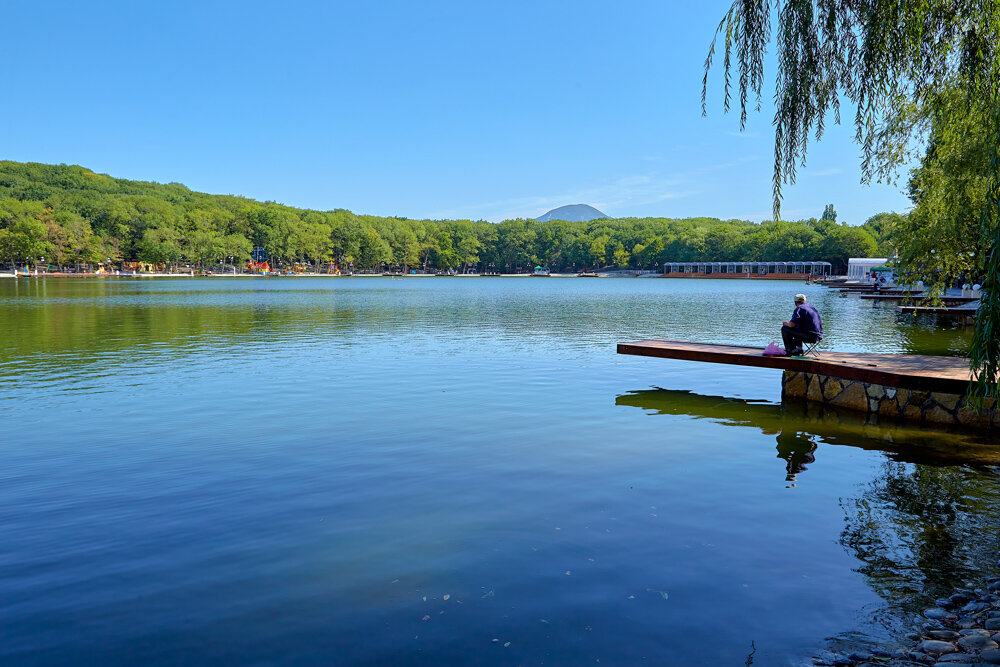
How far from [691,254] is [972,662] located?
167m

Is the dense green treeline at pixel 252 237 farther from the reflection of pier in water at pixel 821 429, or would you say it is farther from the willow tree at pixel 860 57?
the willow tree at pixel 860 57

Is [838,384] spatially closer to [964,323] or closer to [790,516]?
[790,516]

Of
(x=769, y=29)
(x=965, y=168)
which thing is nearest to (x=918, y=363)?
(x=965, y=168)

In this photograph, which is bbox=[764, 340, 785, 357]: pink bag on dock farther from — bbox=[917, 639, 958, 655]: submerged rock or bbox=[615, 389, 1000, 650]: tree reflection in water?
bbox=[917, 639, 958, 655]: submerged rock

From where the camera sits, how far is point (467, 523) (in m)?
6.67

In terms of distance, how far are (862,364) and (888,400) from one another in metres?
0.82

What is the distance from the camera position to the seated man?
1298 centimetres

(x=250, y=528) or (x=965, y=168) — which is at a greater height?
(x=965, y=168)

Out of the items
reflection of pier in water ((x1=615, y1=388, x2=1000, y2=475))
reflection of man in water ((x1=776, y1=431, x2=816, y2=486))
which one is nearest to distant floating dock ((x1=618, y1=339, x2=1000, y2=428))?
reflection of pier in water ((x1=615, y1=388, x2=1000, y2=475))

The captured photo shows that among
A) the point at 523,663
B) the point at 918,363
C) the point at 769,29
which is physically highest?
the point at 769,29

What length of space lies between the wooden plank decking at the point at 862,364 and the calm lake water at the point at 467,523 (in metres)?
0.82

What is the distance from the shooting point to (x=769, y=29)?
589 centimetres

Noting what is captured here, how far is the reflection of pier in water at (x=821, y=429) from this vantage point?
936cm

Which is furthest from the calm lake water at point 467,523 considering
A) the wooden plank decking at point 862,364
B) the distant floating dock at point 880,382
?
the wooden plank decking at point 862,364
